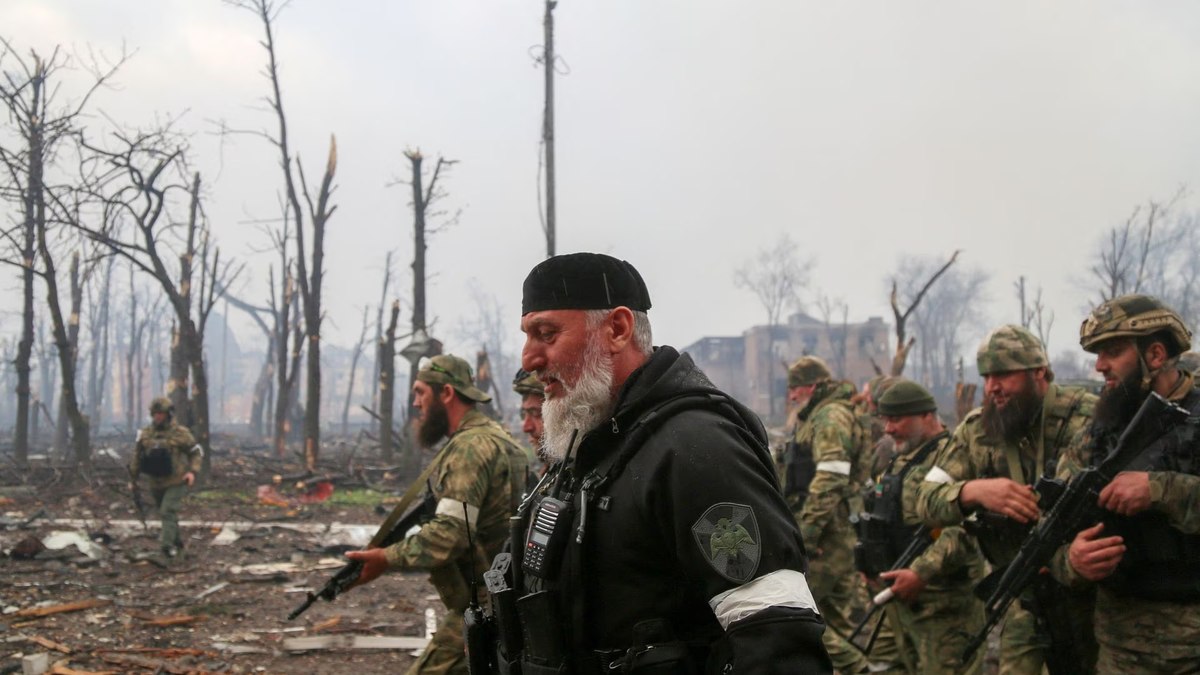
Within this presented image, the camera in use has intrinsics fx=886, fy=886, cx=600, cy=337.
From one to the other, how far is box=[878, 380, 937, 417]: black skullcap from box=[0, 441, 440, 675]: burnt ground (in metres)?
4.18

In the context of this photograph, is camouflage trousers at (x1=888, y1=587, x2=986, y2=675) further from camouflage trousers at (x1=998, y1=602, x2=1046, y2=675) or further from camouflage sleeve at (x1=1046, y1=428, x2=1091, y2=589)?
camouflage sleeve at (x1=1046, y1=428, x2=1091, y2=589)

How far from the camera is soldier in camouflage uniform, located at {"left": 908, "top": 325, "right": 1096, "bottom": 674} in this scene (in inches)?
161

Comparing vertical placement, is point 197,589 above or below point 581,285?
below

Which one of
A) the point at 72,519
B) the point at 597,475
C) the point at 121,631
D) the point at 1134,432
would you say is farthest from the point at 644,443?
the point at 72,519

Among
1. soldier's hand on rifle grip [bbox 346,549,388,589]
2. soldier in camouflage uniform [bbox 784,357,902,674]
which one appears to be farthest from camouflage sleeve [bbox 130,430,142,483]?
soldier in camouflage uniform [bbox 784,357,902,674]

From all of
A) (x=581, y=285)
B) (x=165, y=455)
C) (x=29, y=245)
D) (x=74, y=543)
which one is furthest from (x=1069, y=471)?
(x=29, y=245)

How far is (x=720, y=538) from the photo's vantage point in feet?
5.93

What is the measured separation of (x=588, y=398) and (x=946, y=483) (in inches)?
115

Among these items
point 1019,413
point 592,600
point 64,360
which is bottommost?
point 592,600

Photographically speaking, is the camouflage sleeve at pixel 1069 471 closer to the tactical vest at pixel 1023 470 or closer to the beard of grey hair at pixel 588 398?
the tactical vest at pixel 1023 470

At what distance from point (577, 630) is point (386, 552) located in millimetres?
2457

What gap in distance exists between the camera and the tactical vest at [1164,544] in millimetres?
3252

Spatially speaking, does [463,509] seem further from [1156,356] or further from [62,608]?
[62,608]

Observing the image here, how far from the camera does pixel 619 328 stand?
231 centimetres
